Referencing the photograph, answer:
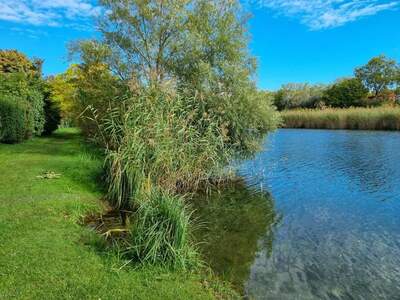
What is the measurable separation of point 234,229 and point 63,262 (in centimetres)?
322

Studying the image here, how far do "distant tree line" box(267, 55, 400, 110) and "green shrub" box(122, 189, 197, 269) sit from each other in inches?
1646

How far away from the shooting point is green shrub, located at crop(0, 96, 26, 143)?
12805 mm

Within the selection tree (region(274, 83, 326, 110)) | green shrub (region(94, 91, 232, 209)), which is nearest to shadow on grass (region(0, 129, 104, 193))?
green shrub (region(94, 91, 232, 209))

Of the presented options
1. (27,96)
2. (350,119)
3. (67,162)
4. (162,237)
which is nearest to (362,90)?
(350,119)

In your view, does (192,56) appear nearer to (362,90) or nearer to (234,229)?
(234,229)

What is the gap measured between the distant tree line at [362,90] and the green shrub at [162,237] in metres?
41.8

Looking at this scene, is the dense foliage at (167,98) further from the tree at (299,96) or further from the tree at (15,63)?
the tree at (299,96)

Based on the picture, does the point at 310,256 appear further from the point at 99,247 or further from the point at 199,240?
the point at 99,247

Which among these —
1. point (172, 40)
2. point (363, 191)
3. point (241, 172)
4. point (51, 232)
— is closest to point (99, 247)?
point (51, 232)

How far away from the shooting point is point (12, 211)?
213 inches

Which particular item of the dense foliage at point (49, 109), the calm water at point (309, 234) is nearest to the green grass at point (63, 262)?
the calm water at point (309, 234)

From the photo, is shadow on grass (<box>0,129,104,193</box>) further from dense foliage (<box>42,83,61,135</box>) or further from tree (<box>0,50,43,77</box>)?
tree (<box>0,50,43,77</box>)

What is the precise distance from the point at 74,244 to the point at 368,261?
13.5ft

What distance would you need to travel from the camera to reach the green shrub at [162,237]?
4195mm
